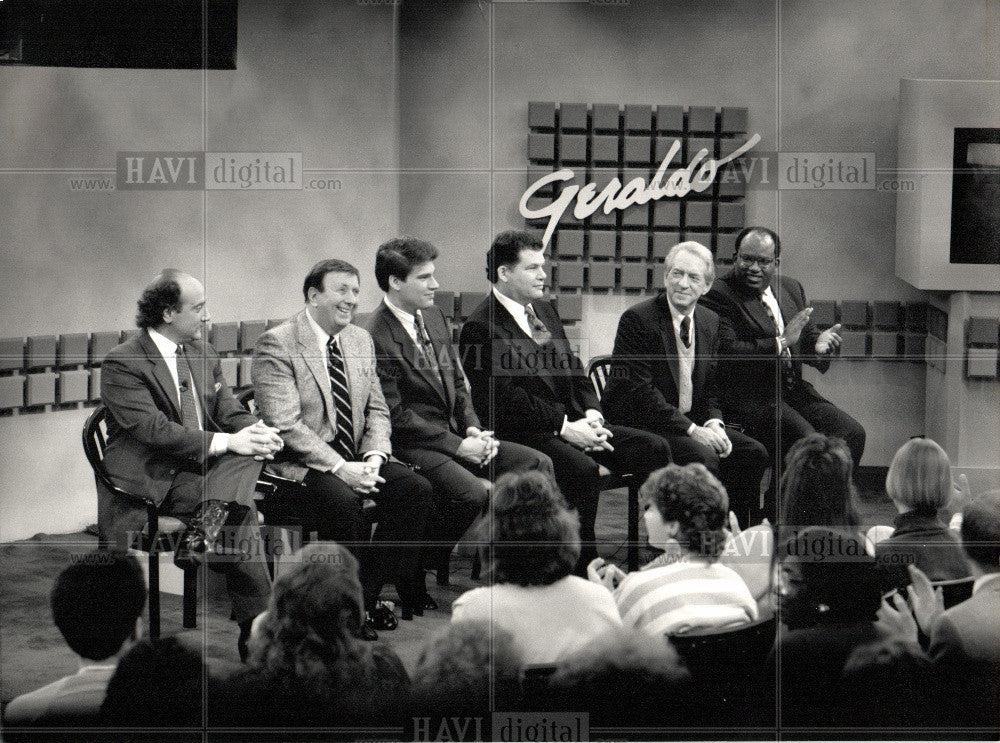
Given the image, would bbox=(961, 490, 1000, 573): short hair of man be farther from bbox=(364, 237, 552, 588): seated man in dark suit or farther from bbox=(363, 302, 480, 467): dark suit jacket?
bbox=(363, 302, 480, 467): dark suit jacket

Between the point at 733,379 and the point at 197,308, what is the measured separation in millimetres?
2101

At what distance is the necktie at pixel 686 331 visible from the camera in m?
6.14

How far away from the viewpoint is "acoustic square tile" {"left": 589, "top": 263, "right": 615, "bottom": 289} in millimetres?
6113

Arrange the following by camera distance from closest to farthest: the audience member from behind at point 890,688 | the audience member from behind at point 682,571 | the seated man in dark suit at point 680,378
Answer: the audience member from behind at point 682,571 → the seated man in dark suit at point 680,378 → the audience member from behind at point 890,688

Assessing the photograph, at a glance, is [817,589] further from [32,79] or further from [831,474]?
[32,79]

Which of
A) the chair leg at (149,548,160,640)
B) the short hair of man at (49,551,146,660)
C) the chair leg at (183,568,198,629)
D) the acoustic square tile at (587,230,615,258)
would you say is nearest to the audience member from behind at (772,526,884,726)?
the acoustic square tile at (587,230,615,258)

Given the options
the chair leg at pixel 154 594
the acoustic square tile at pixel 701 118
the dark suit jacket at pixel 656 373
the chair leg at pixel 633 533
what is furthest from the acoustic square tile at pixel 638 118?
the chair leg at pixel 154 594

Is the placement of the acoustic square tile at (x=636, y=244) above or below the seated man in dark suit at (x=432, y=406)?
above

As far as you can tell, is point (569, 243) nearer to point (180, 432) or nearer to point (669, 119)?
point (669, 119)

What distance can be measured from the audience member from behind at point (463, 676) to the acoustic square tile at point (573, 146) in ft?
6.09

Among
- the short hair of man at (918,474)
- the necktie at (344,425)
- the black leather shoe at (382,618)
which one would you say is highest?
the necktie at (344,425)

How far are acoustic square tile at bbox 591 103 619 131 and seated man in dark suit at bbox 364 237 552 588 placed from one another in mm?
802

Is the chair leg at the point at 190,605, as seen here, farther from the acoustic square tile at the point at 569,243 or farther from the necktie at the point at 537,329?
the acoustic square tile at the point at 569,243

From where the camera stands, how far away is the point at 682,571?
597 centimetres
